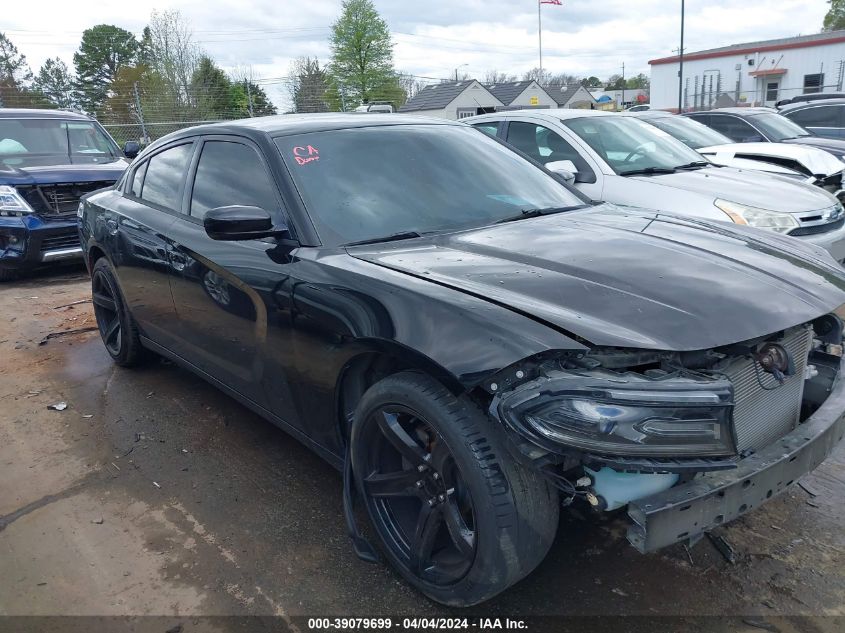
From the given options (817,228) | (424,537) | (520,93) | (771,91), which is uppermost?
(520,93)

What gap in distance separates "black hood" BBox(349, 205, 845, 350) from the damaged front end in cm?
9

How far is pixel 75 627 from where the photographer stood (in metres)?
2.38

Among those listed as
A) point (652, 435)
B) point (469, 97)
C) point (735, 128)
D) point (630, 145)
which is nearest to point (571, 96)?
point (469, 97)

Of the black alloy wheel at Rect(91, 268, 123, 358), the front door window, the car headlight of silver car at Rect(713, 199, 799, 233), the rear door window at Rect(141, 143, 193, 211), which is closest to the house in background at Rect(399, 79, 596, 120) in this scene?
the front door window

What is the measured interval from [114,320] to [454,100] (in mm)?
48937

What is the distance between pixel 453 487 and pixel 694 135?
26.0 feet

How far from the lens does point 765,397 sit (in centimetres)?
225

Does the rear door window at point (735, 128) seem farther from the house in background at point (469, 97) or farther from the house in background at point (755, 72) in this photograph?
the house in background at point (469, 97)

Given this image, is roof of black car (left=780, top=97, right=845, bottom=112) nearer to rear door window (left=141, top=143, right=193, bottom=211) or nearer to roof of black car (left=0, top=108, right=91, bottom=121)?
roof of black car (left=0, top=108, right=91, bottom=121)

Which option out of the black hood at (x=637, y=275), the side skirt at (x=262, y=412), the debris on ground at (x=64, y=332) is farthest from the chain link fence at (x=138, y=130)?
the black hood at (x=637, y=275)

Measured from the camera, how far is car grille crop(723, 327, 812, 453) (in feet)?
7.04

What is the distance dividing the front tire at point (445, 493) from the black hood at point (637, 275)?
1.31 ft

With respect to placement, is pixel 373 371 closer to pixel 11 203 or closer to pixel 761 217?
pixel 761 217

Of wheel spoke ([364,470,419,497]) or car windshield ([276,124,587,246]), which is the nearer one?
wheel spoke ([364,470,419,497])
